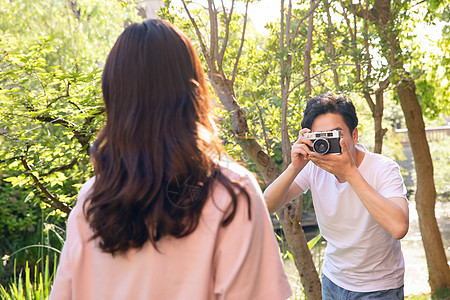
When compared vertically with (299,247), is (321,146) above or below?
above

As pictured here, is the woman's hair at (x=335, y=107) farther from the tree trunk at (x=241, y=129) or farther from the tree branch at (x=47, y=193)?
the tree branch at (x=47, y=193)

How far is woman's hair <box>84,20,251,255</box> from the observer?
1.13 meters

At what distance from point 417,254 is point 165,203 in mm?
10912

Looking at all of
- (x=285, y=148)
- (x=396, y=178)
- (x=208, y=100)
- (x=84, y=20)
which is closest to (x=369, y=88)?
(x=285, y=148)

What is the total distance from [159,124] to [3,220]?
9.38 meters

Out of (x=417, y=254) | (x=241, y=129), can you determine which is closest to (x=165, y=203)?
(x=241, y=129)

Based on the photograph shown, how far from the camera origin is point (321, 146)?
2109 mm

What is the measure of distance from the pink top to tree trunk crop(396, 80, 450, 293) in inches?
215

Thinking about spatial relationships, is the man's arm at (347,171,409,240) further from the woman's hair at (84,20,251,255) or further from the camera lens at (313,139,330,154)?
the woman's hair at (84,20,251,255)

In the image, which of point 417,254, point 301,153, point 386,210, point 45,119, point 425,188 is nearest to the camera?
point 386,210

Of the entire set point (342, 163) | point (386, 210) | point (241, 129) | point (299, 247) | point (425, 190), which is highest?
point (241, 129)

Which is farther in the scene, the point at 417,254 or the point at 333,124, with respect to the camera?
the point at 417,254

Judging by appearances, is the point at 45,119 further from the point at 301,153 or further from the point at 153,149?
the point at 153,149

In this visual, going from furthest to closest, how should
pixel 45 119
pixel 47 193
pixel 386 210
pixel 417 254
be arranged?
pixel 417 254 < pixel 47 193 < pixel 45 119 < pixel 386 210
